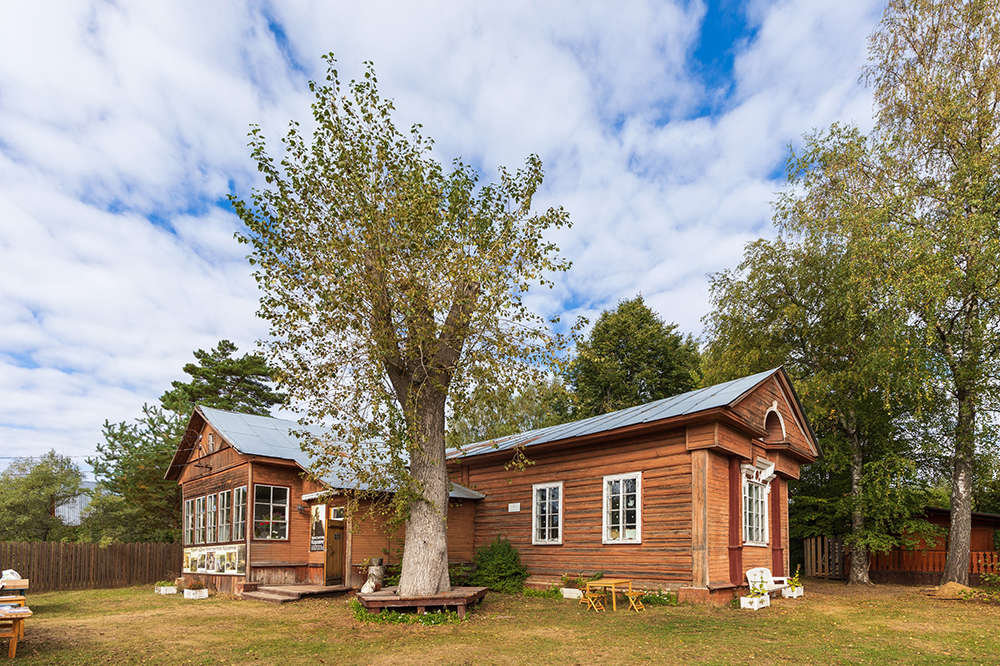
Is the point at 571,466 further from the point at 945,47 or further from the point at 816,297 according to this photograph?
the point at 945,47

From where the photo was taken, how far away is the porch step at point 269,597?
604 inches

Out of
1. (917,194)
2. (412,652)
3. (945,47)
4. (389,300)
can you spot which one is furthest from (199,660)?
(945,47)

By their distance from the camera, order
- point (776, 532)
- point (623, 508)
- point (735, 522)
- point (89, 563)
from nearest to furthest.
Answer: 1. point (735, 522)
2. point (623, 508)
3. point (776, 532)
4. point (89, 563)

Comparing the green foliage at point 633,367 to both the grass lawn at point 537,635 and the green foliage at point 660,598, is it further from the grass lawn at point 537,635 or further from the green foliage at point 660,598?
the green foliage at point 660,598

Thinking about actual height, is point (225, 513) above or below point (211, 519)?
above

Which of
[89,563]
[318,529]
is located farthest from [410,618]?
[89,563]

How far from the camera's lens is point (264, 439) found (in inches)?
794

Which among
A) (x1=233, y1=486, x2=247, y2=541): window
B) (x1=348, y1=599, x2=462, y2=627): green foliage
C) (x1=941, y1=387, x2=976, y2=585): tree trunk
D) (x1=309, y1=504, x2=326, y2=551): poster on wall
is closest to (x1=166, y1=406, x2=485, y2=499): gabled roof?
(x1=309, y1=504, x2=326, y2=551): poster on wall

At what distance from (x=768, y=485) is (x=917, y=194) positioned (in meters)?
8.59

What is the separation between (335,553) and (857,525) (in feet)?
48.5

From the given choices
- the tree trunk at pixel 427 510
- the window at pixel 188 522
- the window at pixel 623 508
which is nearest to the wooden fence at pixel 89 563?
the window at pixel 188 522

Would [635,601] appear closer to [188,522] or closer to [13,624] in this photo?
[13,624]

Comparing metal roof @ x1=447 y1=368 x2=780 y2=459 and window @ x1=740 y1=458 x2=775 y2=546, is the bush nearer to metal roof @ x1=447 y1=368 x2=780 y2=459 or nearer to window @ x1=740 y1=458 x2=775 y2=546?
metal roof @ x1=447 y1=368 x2=780 y2=459

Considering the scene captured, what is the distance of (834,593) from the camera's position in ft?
55.4
